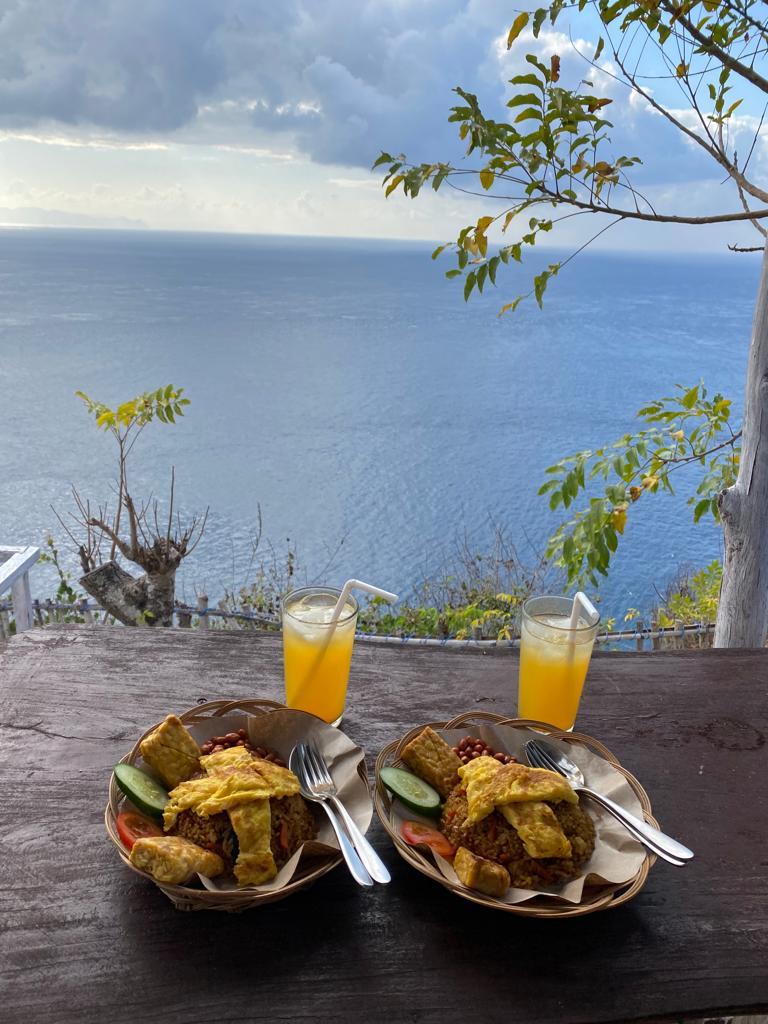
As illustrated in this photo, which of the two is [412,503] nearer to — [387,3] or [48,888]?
[387,3]

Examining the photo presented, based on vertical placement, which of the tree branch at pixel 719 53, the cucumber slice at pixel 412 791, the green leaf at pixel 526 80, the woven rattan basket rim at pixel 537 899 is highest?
the tree branch at pixel 719 53

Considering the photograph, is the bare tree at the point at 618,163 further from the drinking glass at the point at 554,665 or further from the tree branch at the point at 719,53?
the drinking glass at the point at 554,665

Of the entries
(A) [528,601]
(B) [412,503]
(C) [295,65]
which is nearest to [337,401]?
(B) [412,503]

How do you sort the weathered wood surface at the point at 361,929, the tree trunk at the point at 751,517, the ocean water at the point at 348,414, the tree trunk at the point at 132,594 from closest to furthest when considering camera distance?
the weathered wood surface at the point at 361,929, the tree trunk at the point at 751,517, the tree trunk at the point at 132,594, the ocean water at the point at 348,414

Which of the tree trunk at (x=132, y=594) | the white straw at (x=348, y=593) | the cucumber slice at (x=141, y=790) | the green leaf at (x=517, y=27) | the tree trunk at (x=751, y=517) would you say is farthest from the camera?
the tree trunk at (x=132, y=594)

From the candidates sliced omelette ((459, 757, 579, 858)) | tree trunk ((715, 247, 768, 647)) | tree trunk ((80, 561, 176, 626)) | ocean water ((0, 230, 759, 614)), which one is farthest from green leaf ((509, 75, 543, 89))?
ocean water ((0, 230, 759, 614))

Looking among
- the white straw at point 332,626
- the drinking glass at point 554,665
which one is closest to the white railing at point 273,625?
the drinking glass at point 554,665
